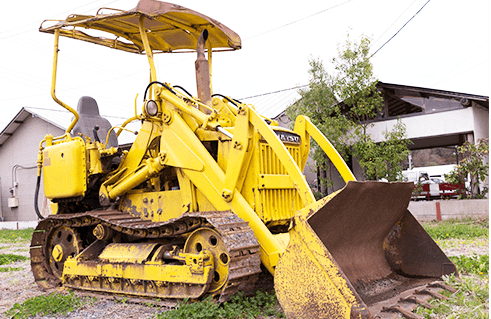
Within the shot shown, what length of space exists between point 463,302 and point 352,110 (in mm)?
12933

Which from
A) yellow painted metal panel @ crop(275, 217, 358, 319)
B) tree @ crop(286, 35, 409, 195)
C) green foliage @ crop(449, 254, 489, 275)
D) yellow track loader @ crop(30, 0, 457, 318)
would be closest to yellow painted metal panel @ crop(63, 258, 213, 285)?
yellow track loader @ crop(30, 0, 457, 318)

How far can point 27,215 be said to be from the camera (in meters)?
24.0

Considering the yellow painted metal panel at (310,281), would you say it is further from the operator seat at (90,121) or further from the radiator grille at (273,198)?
the operator seat at (90,121)

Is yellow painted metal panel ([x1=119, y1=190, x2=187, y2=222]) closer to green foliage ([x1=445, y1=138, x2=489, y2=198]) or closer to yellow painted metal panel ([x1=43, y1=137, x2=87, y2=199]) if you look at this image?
yellow painted metal panel ([x1=43, y1=137, x2=87, y2=199])

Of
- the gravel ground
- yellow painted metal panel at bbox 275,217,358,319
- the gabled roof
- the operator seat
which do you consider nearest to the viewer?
yellow painted metal panel at bbox 275,217,358,319

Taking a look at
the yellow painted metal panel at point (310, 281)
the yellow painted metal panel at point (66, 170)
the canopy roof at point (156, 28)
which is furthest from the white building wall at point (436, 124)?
the yellow painted metal panel at point (310, 281)

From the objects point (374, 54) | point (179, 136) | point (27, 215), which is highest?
point (374, 54)

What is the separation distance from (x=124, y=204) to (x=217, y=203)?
72.8 inches

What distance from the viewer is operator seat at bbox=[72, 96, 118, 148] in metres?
7.74

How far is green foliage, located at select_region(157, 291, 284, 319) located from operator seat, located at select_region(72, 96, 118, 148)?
3.79 meters

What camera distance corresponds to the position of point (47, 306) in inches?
213

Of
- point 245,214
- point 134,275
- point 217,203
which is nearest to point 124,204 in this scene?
point 134,275

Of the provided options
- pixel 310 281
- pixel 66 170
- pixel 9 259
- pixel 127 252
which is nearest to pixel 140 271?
pixel 127 252

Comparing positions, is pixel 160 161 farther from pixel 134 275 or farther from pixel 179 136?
pixel 134 275
